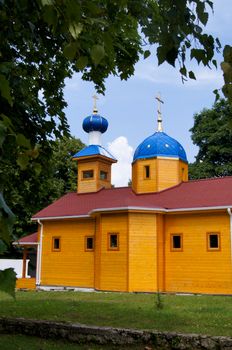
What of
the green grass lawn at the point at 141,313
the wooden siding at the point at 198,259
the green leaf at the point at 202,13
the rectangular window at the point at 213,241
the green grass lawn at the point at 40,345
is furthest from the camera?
the rectangular window at the point at 213,241

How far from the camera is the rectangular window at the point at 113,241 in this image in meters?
18.6

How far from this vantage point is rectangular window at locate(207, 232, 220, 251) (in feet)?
58.1

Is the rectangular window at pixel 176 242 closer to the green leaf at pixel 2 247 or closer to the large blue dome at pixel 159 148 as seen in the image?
the large blue dome at pixel 159 148

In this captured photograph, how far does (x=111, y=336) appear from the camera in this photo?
8.41m

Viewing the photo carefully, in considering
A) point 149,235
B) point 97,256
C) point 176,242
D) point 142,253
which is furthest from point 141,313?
point 97,256

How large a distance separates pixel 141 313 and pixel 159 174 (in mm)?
10819

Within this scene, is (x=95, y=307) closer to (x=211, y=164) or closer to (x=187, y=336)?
(x=187, y=336)

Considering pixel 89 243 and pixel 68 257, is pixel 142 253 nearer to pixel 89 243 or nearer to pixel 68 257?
pixel 89 243

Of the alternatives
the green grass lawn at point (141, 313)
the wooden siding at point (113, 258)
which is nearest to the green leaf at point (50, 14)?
the green grass lawn at point (141, 313)

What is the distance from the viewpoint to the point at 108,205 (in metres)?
19.3

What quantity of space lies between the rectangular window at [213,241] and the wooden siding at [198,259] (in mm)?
123

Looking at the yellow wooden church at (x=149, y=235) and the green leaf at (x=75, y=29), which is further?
the yellow wooden church at (x=149, y=235)

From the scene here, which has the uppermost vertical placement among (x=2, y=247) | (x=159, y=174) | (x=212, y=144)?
(x=212, y=144)

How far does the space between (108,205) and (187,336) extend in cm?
1164
